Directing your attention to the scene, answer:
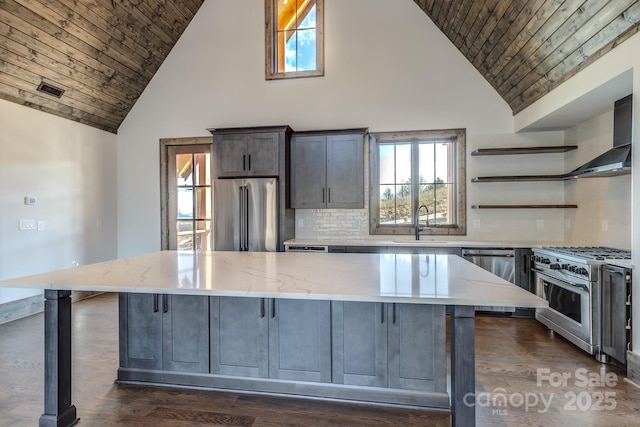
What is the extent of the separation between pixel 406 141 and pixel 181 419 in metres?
4.17

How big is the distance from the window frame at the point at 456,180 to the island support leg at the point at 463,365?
3.21 metres

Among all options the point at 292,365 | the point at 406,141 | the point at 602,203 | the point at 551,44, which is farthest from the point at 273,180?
the point at 602,203

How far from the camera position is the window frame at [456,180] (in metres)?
4.61

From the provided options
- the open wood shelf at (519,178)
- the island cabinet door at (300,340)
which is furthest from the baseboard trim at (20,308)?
the open wood shelf at (519,178)

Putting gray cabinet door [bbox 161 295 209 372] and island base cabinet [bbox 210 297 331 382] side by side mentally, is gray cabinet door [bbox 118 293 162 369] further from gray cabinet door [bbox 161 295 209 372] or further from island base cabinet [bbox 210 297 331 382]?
island base cabinet [bbox 210 297 331 382]

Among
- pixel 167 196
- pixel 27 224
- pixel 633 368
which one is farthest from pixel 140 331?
pixel 633 368

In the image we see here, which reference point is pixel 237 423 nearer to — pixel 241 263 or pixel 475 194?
pixel 241 263

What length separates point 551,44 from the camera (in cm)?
303

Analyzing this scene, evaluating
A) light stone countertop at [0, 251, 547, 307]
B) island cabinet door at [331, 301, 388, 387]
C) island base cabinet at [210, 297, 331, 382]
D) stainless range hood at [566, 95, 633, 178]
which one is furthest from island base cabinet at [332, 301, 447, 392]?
stainless range hood at [566, 95, 633, 178]

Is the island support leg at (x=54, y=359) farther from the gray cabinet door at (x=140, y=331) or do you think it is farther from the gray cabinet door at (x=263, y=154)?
the gray cabinet door at (x=263, y=154)

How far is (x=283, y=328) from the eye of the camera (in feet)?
7.41

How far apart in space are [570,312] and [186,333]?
11.2 ft


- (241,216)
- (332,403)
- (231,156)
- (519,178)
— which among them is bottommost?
(332,403)

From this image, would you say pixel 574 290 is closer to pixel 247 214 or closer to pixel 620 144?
pixel 620 144
